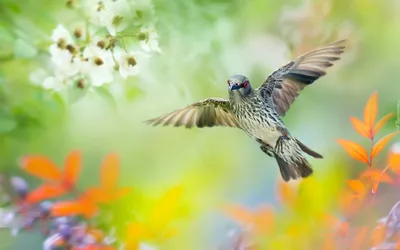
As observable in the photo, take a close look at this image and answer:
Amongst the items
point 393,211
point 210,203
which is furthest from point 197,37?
point 393,211

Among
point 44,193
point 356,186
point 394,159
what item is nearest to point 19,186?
point 44,193

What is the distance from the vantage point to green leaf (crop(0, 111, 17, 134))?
1017 mm

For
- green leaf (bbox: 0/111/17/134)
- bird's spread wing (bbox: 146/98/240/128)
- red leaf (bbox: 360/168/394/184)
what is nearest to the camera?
green leaf (bbox: 0/111/17/134)

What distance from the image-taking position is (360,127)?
48.7 inches

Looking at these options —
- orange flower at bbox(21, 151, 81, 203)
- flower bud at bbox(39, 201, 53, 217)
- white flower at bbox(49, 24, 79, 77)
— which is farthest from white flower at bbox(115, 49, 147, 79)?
flower bud at bbox(39, 201, 53, 217)

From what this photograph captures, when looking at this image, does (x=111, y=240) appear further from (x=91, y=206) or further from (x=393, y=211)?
(x=393, y=211)

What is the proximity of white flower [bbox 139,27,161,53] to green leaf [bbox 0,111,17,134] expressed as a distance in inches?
12.3

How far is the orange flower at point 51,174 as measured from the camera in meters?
1.03

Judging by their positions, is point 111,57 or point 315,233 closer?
point 111,57

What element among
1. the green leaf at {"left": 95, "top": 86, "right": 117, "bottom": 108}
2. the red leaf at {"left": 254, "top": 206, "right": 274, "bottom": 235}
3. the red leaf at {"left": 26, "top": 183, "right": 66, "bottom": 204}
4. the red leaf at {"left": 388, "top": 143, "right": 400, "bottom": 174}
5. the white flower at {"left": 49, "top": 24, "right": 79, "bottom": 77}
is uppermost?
the white flower at {"left": 49, "top": 24, "right": 79, "bottom": 77}

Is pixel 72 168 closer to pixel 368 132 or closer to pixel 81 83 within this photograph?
pixel 81 83

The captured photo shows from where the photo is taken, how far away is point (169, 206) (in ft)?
3.67

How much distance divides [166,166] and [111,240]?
0.65ft

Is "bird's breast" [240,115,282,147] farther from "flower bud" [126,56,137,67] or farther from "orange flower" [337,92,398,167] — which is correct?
"flower bud" [126,56,137,67]
